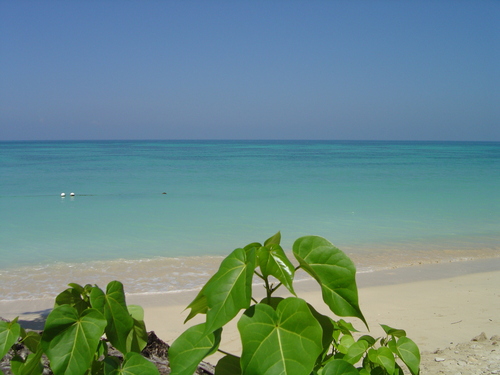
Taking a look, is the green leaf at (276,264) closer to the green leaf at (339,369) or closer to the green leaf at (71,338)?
the green leaf at (339,369)

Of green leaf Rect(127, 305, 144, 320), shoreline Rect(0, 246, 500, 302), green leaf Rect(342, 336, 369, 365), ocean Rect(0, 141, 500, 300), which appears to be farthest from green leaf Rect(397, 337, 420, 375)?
ocean Rect(0, 141, 500, 300)

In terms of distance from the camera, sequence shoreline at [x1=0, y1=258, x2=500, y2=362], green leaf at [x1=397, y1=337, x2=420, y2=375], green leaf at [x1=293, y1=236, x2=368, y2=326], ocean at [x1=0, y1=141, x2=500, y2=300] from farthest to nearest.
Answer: ocean at [x1=0, y1=141, x2=500, y2=300] → shoreline at [x1=0, y1=258, x2=500, y2=362] → green leaf at [x1=397, y1=337, x2=420, y2=375] → green leaf at [x1=293, y1=236, x2=368, y2=326]

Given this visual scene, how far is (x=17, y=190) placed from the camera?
20.0m

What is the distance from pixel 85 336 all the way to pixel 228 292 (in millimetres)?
349

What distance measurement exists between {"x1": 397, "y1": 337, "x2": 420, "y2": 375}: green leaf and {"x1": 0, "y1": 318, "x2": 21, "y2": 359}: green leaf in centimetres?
91

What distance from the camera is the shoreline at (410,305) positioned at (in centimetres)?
509

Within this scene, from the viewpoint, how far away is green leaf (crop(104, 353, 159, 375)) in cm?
99

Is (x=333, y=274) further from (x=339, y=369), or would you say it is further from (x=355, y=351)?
(x=355, y=351)

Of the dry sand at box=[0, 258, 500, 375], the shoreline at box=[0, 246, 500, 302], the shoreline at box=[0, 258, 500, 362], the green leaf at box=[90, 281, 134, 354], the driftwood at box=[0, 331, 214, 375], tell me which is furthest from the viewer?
the shoreline at box=[0, 246, 500, 302]

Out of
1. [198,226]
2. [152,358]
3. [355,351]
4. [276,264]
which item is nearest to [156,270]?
[198,226]

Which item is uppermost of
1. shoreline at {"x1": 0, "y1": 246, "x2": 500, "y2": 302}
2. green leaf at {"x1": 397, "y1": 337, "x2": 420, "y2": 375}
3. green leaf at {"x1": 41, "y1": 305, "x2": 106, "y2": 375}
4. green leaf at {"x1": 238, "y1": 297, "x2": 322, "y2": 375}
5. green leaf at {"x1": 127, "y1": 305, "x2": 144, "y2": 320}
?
green leaf at {"x1": 238, "y1": 297, "x2": 322, "y2": 375}

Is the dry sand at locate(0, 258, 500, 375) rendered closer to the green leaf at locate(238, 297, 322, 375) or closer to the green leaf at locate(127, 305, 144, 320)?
the green leaf at locate(127, 305, 144, 320)

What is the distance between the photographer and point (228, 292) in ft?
2.68

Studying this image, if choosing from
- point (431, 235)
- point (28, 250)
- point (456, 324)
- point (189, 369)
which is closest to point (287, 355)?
point (189, 369)
